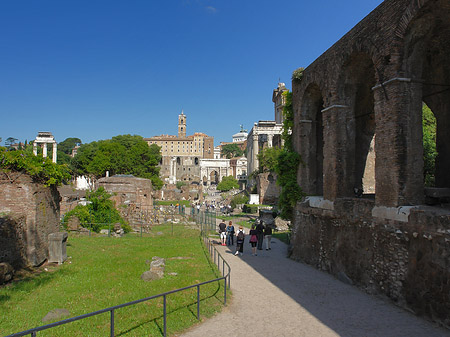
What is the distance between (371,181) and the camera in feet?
57.5

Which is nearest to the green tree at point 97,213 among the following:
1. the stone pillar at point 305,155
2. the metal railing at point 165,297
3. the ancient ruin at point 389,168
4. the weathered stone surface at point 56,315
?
the metal railing at point 165,297

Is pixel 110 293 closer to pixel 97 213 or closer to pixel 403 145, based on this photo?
pixel 403 145

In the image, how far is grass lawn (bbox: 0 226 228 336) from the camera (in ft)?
20.0

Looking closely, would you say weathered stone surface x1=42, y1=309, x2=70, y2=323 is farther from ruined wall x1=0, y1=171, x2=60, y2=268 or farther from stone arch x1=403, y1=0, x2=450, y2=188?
stone arch x1=403, y1=0, x2=450, y2=188

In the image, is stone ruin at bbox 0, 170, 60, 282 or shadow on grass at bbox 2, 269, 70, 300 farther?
stone ruin at bbox 0, 170, 60, 282

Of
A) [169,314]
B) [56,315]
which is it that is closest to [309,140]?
[169,314]

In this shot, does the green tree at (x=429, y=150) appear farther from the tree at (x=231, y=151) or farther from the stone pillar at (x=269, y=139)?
A: the tree at (x=231, y=151)

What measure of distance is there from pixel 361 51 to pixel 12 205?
1174cm

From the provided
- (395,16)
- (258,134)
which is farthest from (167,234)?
(258,134)

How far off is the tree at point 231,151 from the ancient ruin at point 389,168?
14404 centimetres

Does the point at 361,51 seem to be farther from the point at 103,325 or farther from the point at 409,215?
the point at 103,325

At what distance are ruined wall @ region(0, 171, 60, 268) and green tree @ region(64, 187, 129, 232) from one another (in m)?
7.74

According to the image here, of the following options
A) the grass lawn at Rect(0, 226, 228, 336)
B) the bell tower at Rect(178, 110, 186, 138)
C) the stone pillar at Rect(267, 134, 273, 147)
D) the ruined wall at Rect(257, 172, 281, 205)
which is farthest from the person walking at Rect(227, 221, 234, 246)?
the bell tower at Rect(178, 110, 186, 138)

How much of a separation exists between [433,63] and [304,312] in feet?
30.6
